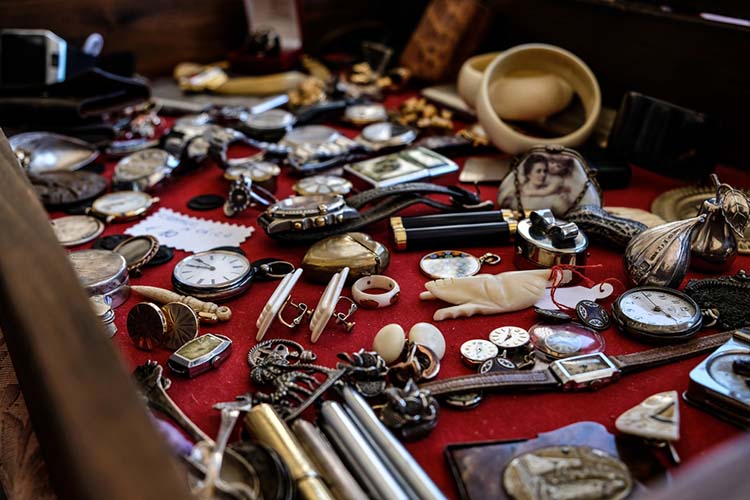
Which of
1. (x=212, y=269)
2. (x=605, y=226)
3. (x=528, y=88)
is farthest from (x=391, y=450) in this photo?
(x=528, y=88)

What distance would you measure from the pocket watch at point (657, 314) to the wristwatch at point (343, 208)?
18.1 inches

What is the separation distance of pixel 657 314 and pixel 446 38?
4.81 feet

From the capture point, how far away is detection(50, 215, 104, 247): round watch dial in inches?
59.9

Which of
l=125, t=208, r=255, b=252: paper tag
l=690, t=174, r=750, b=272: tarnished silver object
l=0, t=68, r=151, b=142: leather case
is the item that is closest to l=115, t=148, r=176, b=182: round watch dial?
l=125, t=208, r=255, b=252: paper tag

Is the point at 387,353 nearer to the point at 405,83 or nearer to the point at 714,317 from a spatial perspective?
the point at 714,317

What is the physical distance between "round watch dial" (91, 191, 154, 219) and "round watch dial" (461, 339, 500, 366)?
890mm

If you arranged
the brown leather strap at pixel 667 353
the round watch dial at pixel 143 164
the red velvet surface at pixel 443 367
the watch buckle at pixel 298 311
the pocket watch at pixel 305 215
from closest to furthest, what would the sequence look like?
1. the red velvet surface at pixel 443 367
2. the brown leather strap at pixel 667 353
3. the watch buckle at pixel 298 311
4. the pocket watch at pixel 305 215
5. the round watch dial at pixel 143 164

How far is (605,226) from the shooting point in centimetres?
138

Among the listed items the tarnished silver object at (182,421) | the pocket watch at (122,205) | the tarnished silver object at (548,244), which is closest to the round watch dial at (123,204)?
the pocket watch at (122,205)

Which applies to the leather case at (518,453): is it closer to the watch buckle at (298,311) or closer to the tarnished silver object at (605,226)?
the watch buckle at (298,311)

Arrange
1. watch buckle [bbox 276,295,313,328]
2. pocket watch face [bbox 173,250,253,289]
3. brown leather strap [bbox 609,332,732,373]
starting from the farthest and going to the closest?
pocket watch face [bbox 173,250,253,289]
watch buckle [bbox 276,295,313,328]
brown leather strap [bbox 609,332,732,373]

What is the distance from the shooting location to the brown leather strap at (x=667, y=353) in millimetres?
1060

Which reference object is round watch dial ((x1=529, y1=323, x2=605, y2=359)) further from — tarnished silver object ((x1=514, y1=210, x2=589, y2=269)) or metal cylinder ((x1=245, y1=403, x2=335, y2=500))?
metal cylinder ((x1=245, y1=403, x2=335, y2=500))

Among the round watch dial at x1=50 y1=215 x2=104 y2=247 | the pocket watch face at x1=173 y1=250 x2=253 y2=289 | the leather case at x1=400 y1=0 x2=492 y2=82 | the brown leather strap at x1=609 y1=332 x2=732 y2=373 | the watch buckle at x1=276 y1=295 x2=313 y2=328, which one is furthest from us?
the leather case at x1=400 y1=0 x2=492 y2=82
